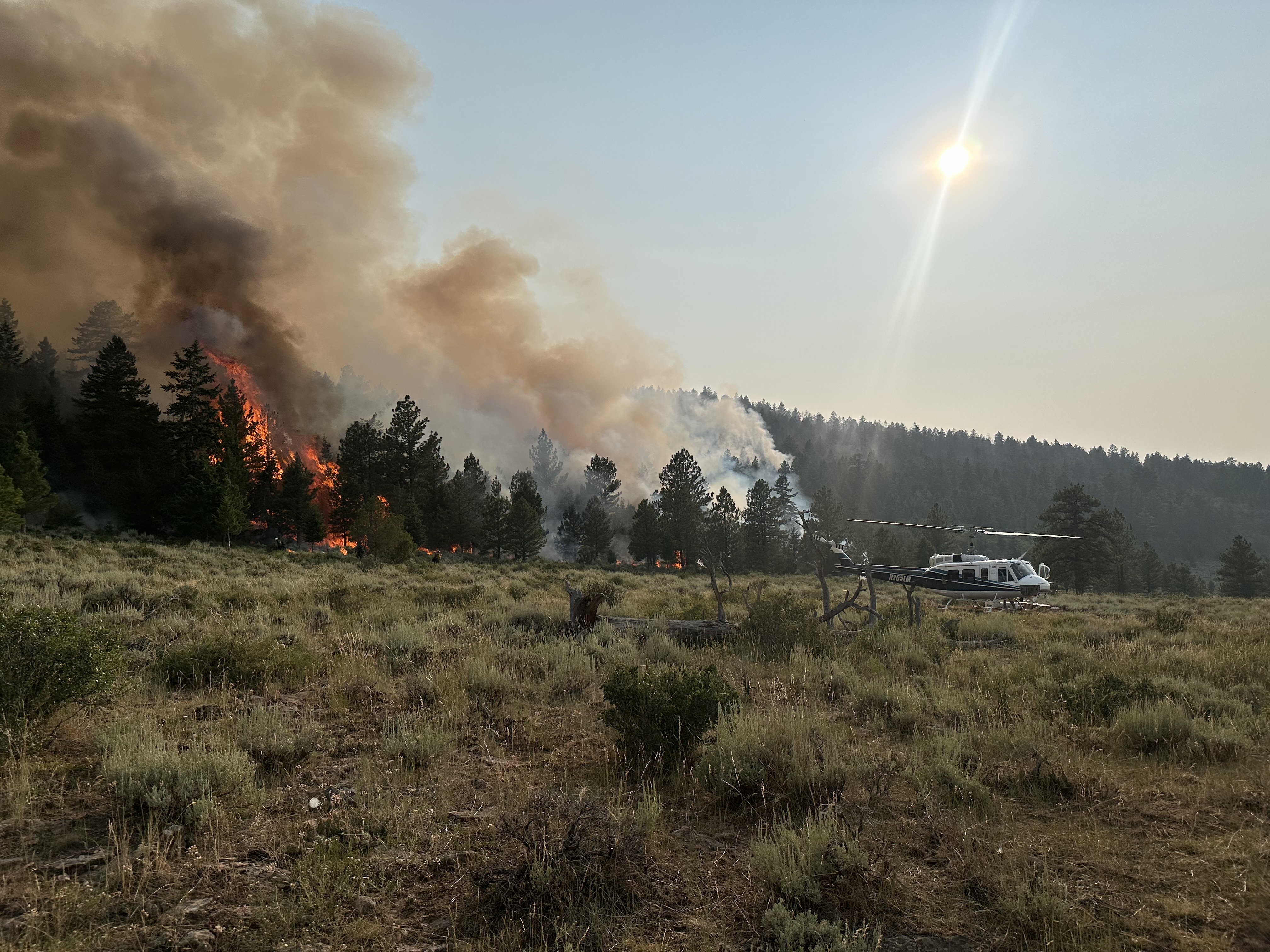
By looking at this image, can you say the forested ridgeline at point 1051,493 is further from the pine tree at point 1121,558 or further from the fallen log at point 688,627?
the fallen log at point 688,627

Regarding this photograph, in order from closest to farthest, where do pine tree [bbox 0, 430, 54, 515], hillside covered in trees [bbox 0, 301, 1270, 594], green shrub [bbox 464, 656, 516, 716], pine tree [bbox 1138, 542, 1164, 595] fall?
1. green shrub [bbox 464, 656, 516, 716]
2. pine tree [bbox 0, 430, 54, 515]
3. hillside covered in trees [bbox 0, 301, 1270, 594]
4. pine tree [bbox 1138, 542, 1164, 595]

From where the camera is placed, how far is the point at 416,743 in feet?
19.5

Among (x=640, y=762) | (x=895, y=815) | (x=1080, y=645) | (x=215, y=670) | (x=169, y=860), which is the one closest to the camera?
(x=169, y=860)

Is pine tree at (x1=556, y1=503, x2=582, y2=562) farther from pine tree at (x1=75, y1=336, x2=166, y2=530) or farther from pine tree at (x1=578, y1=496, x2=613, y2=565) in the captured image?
pine tree at (x1=75, y1=336, x2=166, y2=530)

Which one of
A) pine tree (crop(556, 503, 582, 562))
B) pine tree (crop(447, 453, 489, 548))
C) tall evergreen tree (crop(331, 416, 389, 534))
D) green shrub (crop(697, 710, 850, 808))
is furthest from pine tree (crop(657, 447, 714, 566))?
green shrub (crop(697, 710, 850, 808))

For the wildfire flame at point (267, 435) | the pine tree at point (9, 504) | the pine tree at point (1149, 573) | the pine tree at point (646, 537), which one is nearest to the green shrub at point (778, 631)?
the pine tree at point (9, 504)

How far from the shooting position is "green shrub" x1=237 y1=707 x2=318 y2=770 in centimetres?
557

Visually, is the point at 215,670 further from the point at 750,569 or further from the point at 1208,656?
the point at 750,569

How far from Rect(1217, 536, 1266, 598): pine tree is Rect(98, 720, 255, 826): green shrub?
260 ft

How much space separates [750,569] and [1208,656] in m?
55.8

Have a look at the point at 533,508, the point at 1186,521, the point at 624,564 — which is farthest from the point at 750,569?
the point at 1186,521

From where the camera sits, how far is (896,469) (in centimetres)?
19412

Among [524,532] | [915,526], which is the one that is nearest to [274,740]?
[915,526]

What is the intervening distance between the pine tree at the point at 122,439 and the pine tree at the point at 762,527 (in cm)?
5321
